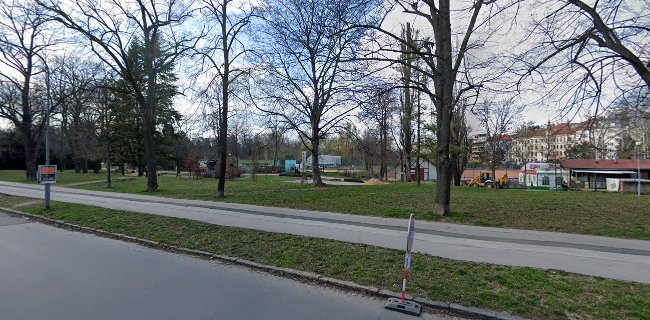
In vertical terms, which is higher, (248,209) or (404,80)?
(404,80)

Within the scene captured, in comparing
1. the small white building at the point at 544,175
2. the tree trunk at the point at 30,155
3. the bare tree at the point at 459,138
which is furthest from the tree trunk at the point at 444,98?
the tree trunk at the point at 30,155

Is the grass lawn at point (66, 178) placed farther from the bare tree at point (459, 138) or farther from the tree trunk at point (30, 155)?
the bare tree at point (459, 138)

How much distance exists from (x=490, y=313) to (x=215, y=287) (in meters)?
3.91

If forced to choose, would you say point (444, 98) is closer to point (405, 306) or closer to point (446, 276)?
point (446, 276)

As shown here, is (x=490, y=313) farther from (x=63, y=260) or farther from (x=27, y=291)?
(x=63, y=260)

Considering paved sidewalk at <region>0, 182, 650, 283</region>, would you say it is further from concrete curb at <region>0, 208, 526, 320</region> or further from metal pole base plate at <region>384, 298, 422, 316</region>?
metal pole base plate at <region>384, 298, 422, 316</region>

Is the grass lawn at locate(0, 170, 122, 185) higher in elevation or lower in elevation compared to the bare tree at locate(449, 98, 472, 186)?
lower

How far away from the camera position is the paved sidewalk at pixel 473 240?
6.09 m

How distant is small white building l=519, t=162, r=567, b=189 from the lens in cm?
3691

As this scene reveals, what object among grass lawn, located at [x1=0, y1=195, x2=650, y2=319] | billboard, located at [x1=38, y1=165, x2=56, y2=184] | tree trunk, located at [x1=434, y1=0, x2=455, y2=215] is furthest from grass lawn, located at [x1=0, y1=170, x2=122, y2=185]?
tree trunk, located at [x1=434, y1=0, x2=455, y2=215]

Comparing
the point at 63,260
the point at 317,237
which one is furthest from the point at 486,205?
the point at 63,260

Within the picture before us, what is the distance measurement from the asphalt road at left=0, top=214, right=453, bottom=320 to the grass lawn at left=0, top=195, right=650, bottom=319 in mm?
620

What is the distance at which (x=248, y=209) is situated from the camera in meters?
12.6

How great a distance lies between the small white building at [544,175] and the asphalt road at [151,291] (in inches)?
1548
